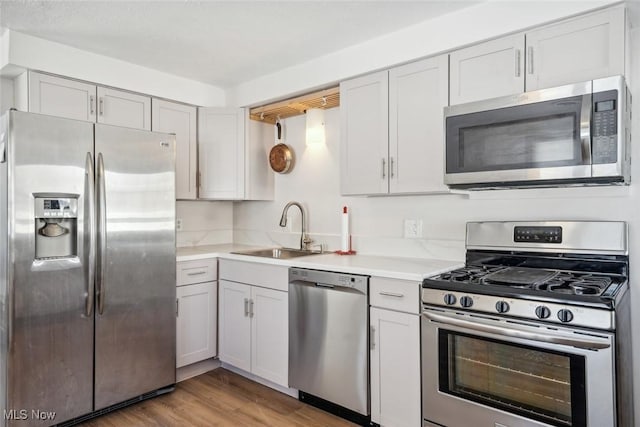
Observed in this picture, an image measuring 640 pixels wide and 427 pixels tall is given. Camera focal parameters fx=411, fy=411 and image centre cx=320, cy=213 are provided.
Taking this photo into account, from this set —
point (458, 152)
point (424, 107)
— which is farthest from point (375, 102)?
point (458, 152)

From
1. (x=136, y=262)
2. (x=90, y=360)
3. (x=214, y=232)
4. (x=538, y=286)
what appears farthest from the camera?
(x=214, y=232)

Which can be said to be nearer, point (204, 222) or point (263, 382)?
point (263, 382)

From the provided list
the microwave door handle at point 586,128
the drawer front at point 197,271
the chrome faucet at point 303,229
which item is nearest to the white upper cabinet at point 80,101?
the drawer front at point 197,271

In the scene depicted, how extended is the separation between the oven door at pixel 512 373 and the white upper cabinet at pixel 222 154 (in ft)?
6.76

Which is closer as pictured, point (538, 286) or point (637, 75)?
point (538, 286)

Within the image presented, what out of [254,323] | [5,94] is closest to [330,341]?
[254,323]

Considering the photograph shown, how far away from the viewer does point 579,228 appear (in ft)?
6.68

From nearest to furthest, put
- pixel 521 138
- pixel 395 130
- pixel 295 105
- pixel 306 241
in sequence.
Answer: pixel 521 138, pixel 395 130, pixel 295 105, pixel 306 241

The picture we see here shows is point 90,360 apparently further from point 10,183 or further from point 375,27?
point 375,27

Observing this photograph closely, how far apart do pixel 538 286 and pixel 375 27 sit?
169 cm

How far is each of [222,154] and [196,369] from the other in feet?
5.58

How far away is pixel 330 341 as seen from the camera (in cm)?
238

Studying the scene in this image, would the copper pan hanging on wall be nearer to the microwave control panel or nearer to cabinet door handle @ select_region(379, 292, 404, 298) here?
cabinet door handle @ select_region(379, 292, 404, 298)

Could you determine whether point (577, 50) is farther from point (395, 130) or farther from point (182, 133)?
point (182, 133)
